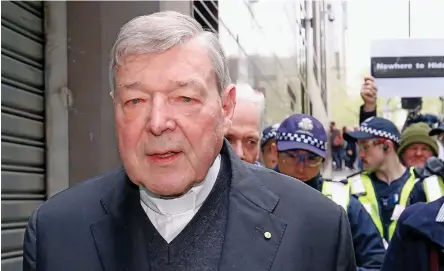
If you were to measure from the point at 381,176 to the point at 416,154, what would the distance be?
67 cm

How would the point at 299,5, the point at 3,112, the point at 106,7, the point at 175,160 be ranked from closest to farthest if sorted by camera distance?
the point at 175,160, the point at 3,112, the point at 106,7, the point at 299,5

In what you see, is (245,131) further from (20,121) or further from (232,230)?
(20,121)

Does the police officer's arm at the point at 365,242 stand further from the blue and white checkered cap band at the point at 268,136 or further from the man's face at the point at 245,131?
the blue and white checkered cap band at the point at 268,136

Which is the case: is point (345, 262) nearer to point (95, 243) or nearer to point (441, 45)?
point (95, 243)

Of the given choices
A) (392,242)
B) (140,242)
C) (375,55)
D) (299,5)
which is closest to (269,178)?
(140,242)

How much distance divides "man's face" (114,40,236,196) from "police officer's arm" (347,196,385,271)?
1853 millimetres

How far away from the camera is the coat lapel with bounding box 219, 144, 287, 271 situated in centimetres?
222

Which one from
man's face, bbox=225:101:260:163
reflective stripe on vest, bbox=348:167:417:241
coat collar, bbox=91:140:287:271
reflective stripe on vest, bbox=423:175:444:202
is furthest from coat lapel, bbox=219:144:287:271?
reflective stripe on vest, bbox=348:167:417:241

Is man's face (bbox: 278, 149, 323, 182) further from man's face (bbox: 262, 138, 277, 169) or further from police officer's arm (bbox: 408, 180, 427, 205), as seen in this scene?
man's face (bbox: 262, 138, 277, 169)

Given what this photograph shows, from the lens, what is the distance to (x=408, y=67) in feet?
19.6

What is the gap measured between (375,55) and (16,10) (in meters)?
2.74

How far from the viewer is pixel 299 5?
9.10 metres

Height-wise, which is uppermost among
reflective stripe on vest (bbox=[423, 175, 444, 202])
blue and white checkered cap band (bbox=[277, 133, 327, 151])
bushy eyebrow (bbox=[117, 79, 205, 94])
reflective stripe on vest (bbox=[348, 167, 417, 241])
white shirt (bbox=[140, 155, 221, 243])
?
bushy eyebrow (bbox=[117, 79, 205, 94])

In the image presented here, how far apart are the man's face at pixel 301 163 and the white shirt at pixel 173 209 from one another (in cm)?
204
